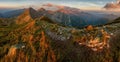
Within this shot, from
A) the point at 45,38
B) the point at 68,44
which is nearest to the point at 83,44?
the point at 68,44

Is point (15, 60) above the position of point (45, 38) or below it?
below

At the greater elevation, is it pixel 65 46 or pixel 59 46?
pixel 65 46

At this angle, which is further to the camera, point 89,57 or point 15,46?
point 15,46

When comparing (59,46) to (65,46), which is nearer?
(65,46)

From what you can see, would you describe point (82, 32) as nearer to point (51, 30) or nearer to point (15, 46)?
point (51, 30)

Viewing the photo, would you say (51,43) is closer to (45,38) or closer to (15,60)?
(45,38)

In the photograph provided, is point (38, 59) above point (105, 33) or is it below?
below

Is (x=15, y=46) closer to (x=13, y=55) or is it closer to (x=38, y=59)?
(x=13, y=55)

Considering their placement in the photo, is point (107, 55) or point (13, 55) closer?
point (107, 55)

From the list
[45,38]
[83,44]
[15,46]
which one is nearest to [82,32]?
[83,44]
